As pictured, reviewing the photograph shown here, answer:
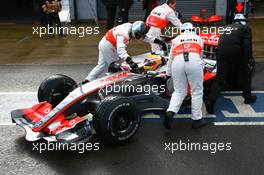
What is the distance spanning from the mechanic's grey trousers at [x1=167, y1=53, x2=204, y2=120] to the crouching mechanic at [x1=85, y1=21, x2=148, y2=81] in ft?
3.10

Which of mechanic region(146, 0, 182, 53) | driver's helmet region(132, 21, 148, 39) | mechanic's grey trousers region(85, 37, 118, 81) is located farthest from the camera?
mechanic region(146, 0, 182, 53)

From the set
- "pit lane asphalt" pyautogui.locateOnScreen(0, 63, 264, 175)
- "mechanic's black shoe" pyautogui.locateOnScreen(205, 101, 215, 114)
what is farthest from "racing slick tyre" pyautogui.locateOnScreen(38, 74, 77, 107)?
"mechanic's black shoe" pyautogui.locateOnScreen(205, 101, 215, 114)

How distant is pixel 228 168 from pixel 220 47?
2.49 m

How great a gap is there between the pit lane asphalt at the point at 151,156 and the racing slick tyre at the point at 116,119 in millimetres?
198

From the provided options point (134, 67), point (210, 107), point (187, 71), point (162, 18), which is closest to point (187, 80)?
point (187, 71)

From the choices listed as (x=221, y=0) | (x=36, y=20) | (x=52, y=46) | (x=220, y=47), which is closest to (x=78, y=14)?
(x=36, y=20)

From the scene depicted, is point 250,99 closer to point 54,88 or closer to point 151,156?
point 151,156

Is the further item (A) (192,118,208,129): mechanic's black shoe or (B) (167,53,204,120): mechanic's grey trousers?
(A) (192,118,208,129): mechanic's black shoe

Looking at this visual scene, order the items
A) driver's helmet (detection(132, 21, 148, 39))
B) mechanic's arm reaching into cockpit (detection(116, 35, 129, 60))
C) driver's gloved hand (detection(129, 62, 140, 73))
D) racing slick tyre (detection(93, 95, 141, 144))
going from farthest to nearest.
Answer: mechanic's arm reaching into cockpit (detection(116, 35, 129, 60))
driver's helmet (detection(132, 21, 148, 39))
driver's gloved hand (detection(129, 62, 140, 73))
racing slick tyre (detection(93, 95, 141, 144))

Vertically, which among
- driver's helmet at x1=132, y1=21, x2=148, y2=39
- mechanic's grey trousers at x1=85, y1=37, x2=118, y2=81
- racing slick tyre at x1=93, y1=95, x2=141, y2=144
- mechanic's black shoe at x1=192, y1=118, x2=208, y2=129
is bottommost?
mechanic's black shoe at x1=192, y1=118, x2=208, y2=129

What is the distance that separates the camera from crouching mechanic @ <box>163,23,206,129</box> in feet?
19.6

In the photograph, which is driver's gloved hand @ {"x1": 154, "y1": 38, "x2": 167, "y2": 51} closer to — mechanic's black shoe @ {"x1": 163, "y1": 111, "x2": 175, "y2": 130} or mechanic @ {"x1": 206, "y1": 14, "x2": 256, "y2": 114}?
mechanic @ {"x1": 206, "y1": 14, "x2": 256, "y2": 114}

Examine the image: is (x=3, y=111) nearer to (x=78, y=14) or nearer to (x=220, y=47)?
(x=220, y=47)

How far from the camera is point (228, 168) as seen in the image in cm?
500
